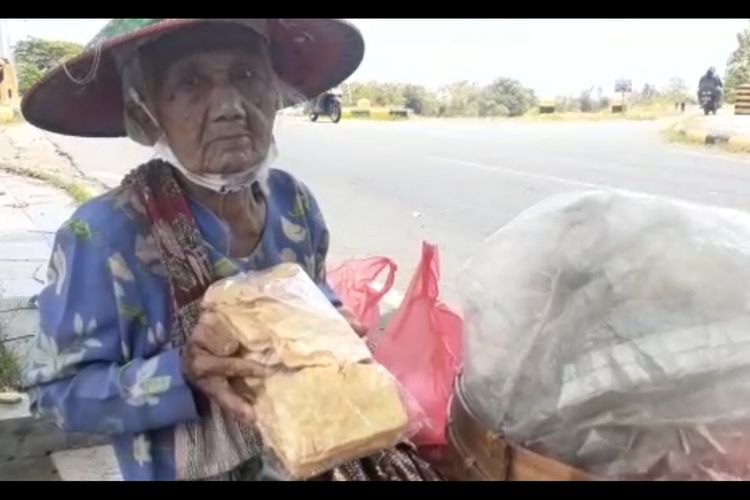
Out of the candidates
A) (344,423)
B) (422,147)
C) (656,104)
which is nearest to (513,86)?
(656,104)

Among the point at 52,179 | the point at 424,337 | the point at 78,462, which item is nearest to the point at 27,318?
the point at 78,462

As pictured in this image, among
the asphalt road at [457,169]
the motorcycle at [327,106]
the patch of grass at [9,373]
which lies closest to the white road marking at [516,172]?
the asphalt road at [457,169]

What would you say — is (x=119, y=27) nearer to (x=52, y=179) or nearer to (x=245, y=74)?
(x=245, y=74)

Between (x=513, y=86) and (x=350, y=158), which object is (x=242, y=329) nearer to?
(x=513, y=86)

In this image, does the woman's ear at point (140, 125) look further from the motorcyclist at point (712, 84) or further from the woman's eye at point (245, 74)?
the motorcyclist at point (712, 84)

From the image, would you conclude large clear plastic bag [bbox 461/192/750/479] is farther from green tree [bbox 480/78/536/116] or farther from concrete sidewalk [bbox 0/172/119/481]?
concrete sidewalk [bbox 0/172/119/481]
